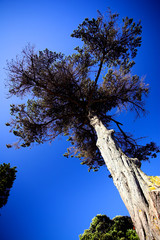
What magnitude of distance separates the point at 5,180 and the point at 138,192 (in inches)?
331

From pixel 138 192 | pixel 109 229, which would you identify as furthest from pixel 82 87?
pixel 109 229

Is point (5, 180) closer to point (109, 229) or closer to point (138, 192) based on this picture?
point (138, 192)

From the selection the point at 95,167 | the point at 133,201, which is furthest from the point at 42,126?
the point at 133,201

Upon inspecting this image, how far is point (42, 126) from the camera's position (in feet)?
22.6

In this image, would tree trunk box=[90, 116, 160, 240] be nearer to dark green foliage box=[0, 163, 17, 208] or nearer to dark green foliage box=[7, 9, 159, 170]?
dark green foliage box=[7, 9, 159, 170]

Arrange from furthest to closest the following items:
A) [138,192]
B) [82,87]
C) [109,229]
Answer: [109,229] → [82,87] → [138,192]

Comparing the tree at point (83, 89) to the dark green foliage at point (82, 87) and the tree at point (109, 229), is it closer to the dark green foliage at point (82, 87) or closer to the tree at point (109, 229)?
the dark green foliage at point (82, 87)

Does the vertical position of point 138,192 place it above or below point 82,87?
below

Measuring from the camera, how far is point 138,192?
100 inches

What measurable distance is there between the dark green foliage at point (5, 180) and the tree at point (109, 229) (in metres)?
Result: 8.71

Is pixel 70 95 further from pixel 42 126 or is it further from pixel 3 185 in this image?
pixel 3 185

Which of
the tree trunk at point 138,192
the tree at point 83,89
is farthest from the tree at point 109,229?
the tree trunk at point 138,192

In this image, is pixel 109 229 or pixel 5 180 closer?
pixel 5 180

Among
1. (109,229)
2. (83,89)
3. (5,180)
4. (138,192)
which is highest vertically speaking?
(83,89)
